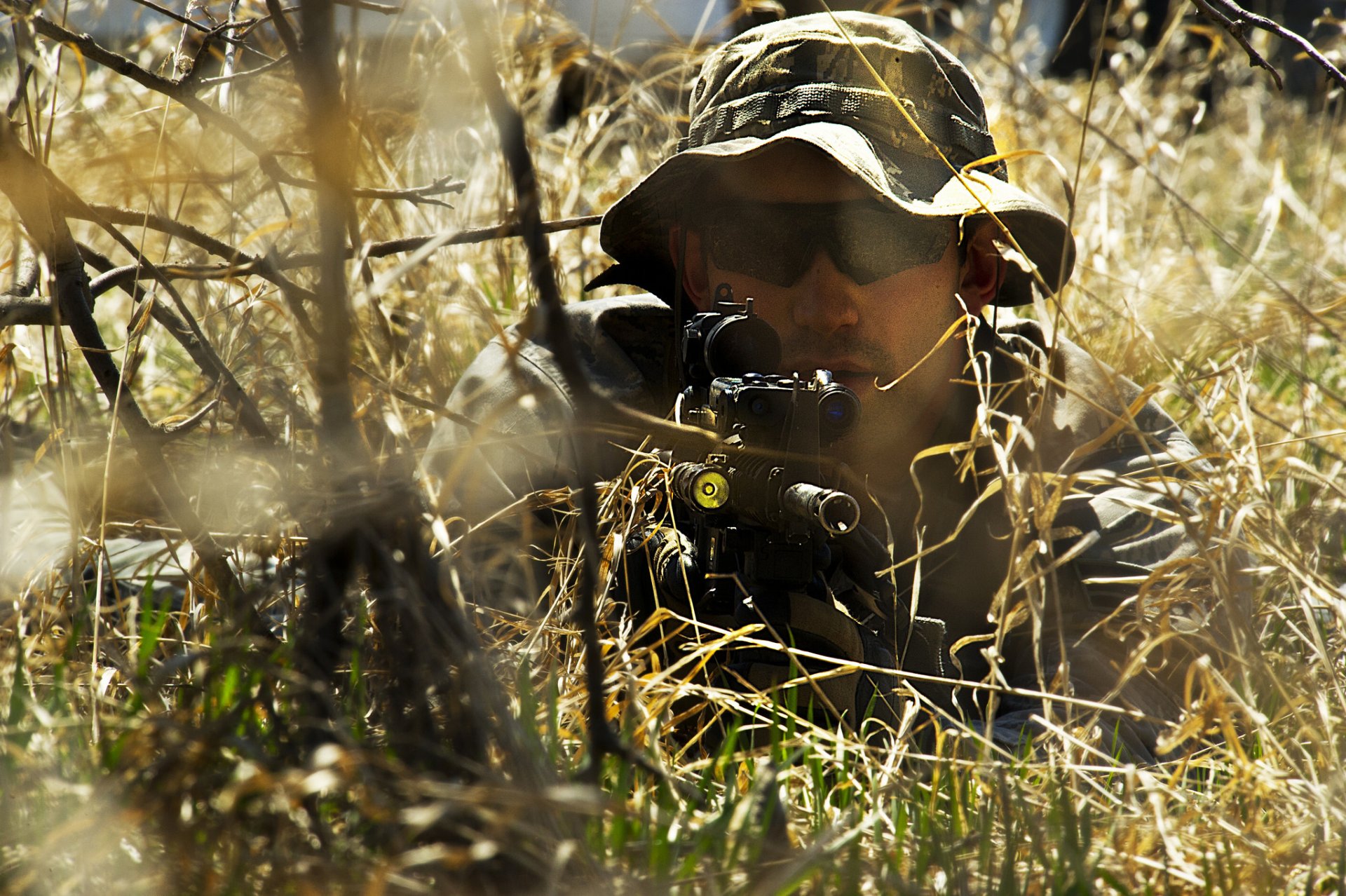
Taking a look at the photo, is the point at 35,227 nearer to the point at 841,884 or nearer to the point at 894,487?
the point at 841,884

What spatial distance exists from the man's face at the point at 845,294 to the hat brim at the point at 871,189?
0.06 metres

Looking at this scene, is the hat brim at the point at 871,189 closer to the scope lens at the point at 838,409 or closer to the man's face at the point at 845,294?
the man's face at the point at 845,294

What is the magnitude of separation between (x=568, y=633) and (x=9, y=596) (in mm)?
932

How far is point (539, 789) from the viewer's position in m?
1.08

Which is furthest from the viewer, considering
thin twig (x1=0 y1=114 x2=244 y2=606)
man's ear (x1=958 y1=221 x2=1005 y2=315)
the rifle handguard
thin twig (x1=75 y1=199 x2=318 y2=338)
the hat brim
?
man's ear (x1=958 y1=221 x2=1005 y2=315)

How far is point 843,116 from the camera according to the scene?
8.24 ft

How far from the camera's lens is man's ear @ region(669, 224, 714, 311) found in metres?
2.69

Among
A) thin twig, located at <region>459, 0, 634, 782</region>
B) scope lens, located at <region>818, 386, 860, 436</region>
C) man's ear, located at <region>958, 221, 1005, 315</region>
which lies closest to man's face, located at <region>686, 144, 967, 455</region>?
man's ear, located at <region>958, 221, 1005, 315</region>

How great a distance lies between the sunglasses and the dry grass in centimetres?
57

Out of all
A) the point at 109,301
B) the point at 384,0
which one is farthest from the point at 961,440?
the point at 109,301

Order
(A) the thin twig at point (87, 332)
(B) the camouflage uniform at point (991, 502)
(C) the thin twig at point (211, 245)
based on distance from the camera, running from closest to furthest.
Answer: (C) the thin twig at point (211, 245), (A) the thin twig at point (87, 332), (B) the camouflage uniform at point (991, 502)

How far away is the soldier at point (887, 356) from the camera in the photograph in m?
2.12

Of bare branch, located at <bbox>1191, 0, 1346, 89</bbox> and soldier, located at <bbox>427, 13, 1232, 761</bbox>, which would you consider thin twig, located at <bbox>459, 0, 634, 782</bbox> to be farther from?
bare branch, located at <bbox>1191, 0, 1346, 89</bbox>

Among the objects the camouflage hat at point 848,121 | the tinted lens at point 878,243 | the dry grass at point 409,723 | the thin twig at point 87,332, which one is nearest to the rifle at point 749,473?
the dry grass at point 409,723
